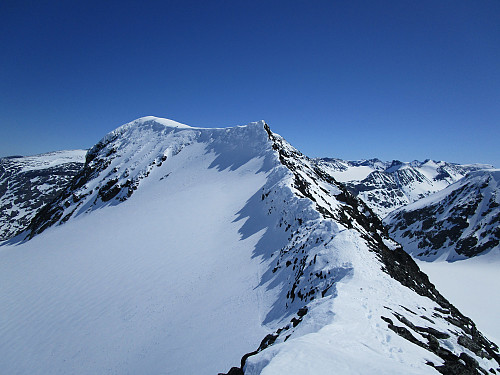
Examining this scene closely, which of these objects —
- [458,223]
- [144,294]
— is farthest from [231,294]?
[458,223]

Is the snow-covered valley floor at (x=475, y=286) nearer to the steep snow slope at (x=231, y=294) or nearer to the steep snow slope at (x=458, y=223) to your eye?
the steep snow slope at (x=458, y=223)

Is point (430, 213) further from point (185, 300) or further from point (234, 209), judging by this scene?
point (185, 300)

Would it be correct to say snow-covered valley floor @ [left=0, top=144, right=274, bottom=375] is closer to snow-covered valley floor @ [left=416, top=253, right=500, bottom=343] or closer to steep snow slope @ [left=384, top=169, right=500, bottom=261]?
snow-covered valley floor @ [left=416, top=253, right=500, bottom=343]

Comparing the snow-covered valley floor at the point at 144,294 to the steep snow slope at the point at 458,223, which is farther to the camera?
the steep snow slope at the point at 458,223

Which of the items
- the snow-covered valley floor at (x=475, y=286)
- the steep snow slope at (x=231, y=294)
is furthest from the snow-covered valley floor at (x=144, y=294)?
the snow-covered valley floor at (x=475, y=286)

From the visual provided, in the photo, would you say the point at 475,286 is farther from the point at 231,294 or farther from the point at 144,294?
the point at 144,294

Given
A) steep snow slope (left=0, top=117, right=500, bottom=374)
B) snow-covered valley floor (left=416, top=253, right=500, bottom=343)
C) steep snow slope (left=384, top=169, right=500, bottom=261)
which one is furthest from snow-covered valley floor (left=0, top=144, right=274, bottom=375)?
steep snow slope (left=384, top=169, right=500, bottom=261)
